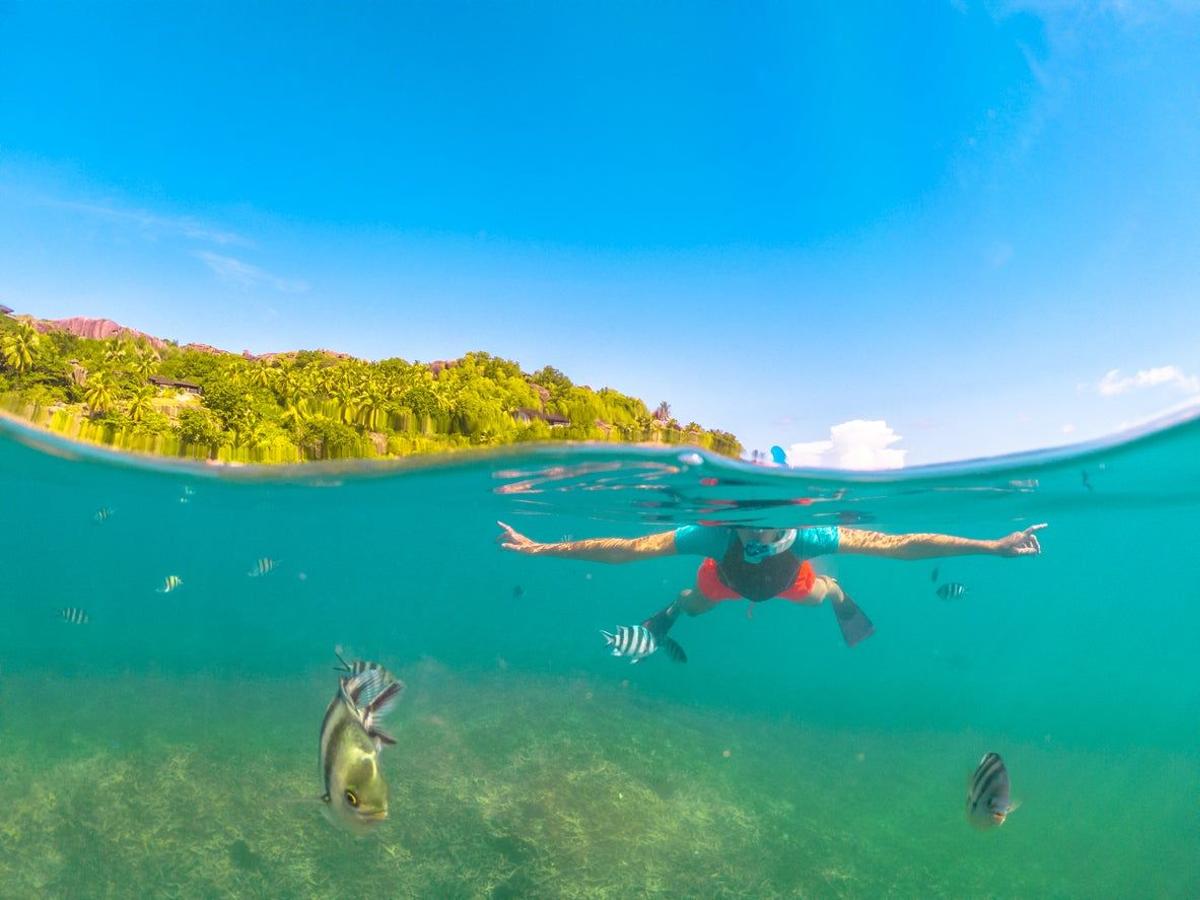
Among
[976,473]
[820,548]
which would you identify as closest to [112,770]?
[820,548]

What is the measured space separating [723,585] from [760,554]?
1.21m

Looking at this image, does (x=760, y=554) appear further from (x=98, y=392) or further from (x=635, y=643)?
(x=98, y=392)

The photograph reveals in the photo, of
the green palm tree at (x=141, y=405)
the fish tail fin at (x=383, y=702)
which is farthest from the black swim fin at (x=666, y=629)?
the green palm tree at (x=141, y=405)

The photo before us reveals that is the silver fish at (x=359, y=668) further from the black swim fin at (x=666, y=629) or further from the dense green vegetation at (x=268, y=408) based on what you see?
the dense green vegetation at (x=268, y=408)

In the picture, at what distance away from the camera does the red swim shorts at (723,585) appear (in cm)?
1291

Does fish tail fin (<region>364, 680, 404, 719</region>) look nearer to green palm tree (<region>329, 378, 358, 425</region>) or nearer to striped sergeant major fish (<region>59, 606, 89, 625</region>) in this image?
striped sergeant major fish (<region>59, 606, 89, 625</region>)

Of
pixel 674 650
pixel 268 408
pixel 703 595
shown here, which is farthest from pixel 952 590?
pixel 268 408

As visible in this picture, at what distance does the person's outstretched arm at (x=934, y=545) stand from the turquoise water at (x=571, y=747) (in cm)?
161

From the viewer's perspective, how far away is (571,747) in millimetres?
14586

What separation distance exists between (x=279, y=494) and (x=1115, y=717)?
4453 centimetres

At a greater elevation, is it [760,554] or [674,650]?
[760,554]

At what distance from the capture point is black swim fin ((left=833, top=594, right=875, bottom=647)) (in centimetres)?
1174

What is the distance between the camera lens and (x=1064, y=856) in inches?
499

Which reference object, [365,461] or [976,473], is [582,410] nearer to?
[365,461]
